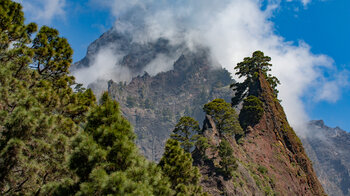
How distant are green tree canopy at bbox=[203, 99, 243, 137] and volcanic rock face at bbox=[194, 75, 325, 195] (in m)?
1.66

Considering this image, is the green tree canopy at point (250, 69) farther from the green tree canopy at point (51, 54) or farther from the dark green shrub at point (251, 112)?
the green tree canopy at point (51, 54)

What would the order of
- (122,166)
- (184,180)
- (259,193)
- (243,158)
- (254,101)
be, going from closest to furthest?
(122,166), (184,180), (259,193), (243,158), (254,101)

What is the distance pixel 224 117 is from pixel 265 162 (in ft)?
36.4

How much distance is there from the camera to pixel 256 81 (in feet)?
186

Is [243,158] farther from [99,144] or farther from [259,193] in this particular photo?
[99,144]

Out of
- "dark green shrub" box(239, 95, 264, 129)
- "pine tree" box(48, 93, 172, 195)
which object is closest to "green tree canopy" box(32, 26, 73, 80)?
"pine tree" box(48, 93, 172, 195)

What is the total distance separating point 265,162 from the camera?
4341 cm

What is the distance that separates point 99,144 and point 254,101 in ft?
148

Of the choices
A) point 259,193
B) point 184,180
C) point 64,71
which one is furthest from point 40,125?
point 259,193

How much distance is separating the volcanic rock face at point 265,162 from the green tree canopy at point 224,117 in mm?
1664

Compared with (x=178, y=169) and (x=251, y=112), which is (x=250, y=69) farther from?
(x=178, y=169)

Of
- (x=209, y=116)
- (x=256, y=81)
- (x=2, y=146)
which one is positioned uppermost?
(x=256, y=81)

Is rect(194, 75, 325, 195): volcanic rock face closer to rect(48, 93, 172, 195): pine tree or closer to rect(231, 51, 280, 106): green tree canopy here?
rect(231, 51, 280, 106): green tree canopy

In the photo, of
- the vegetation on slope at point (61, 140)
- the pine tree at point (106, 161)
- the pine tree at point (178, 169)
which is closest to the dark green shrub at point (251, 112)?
the vegetation on slope at point (61, 140)
